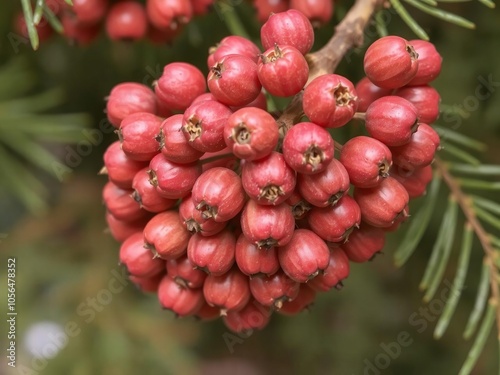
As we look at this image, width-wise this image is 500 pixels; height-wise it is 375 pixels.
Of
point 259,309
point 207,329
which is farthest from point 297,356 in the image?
point 259,309

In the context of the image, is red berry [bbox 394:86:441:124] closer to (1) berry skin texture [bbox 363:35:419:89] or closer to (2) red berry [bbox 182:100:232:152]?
(1) berry skin texture [bbox 363:35:419:89]

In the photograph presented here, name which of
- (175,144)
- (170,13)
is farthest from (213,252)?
(170,13)

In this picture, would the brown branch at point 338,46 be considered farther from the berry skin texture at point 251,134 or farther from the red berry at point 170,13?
the red berry at point 170,13

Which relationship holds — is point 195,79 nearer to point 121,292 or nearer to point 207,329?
point 121,292

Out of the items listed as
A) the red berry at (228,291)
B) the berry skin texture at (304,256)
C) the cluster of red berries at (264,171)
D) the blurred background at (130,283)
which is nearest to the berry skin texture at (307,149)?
the cluster of red berries at (264,171)

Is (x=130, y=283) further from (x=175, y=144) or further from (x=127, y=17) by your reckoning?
(x=175, y=144)

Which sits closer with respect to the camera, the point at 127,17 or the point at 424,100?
the point at 424,100
